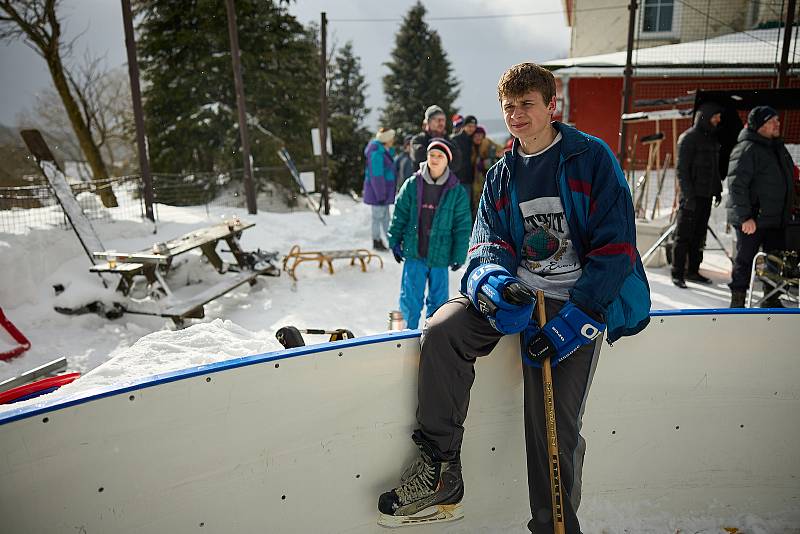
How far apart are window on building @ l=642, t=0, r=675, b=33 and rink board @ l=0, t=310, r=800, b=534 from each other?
690 inches

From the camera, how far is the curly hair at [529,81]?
2.00 meters

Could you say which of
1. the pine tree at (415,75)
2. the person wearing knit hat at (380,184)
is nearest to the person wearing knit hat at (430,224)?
the person wearing knit hat at (380,184)

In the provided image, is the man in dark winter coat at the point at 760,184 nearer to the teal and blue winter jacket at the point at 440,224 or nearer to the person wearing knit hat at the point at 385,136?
→ the teal and blue winter jacket at the point at 440,224

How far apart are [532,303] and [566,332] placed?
0.17 m

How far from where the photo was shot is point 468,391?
218cm

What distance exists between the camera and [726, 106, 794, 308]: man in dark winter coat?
4.89 metres

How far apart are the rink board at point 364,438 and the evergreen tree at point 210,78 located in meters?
16.2

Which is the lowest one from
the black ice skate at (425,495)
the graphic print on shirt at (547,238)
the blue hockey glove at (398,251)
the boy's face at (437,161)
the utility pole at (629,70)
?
the black ice skate at (425,495)

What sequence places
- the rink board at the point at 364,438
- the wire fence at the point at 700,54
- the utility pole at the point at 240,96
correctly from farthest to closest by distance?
the wire fence at the point at 700,54, the utility pole at the point at 240,96, the rink board at the point at 364,438

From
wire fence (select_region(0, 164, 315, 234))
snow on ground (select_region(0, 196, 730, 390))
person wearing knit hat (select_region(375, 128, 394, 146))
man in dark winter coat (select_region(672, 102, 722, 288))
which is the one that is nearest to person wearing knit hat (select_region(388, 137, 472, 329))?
snow on ground (select_region(0, 196, 730, 390))

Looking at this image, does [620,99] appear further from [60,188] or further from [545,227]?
[545,227]

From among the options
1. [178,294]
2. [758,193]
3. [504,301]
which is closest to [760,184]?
[758,193]

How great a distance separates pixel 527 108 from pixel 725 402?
173cm

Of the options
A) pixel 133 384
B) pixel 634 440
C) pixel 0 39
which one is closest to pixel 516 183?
pixel 634 440
